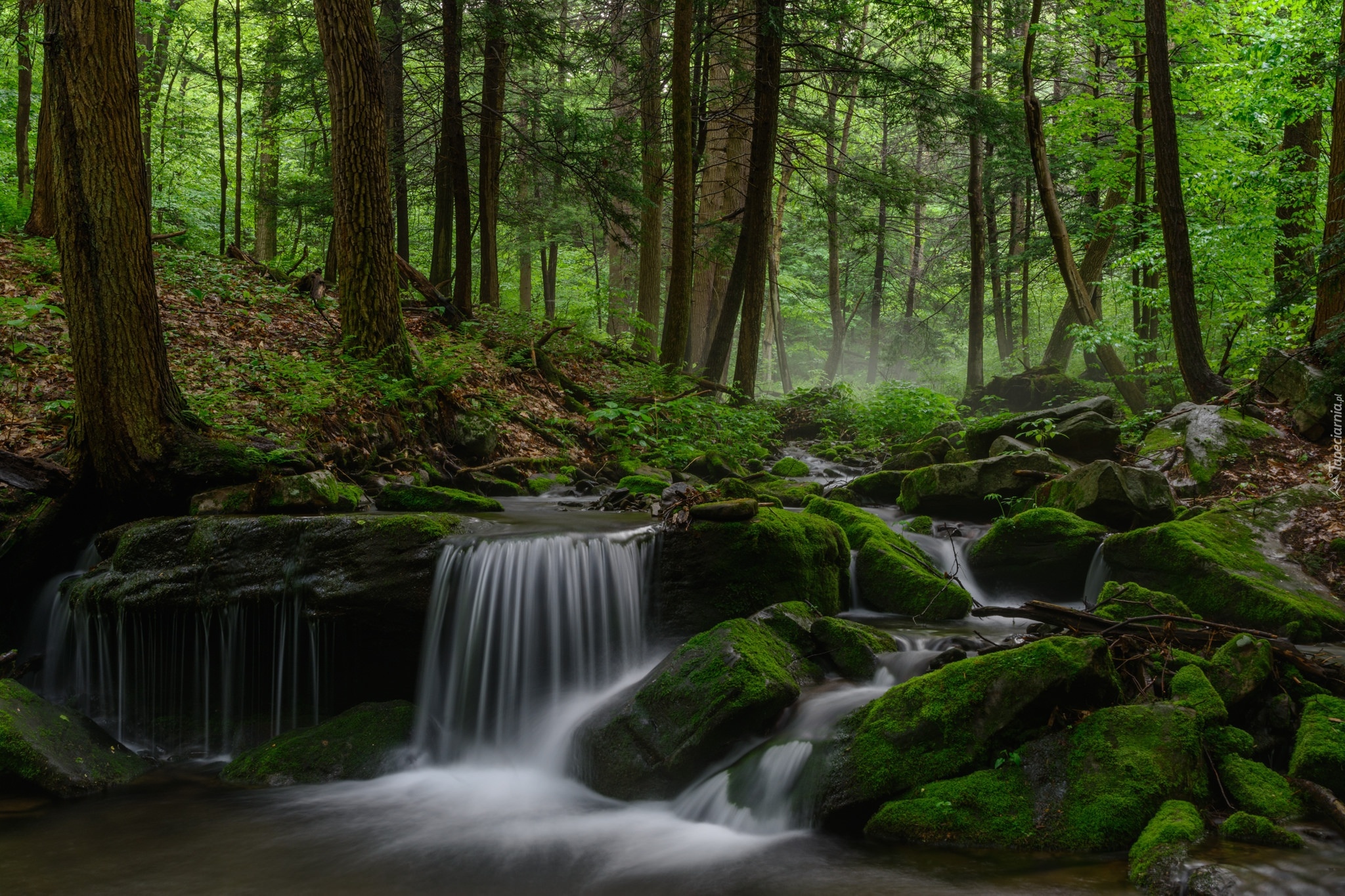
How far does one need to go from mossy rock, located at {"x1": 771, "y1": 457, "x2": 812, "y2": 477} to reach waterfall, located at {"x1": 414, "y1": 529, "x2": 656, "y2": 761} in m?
6.40

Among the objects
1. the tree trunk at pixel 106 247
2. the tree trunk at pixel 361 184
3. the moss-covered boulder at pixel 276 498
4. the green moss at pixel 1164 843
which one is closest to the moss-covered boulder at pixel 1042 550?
the green moss at pixel 1164 843

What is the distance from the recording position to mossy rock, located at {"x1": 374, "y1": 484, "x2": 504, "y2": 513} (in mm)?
7770

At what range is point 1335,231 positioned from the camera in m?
9.27

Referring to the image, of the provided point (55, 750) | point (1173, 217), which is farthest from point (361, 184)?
point (1173, 217)

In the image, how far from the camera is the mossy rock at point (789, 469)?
41.7ft

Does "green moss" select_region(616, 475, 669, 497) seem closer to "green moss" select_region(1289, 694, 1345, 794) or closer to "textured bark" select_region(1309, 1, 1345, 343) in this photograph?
"green moss" select_region(1289, 694, 1345, 794)

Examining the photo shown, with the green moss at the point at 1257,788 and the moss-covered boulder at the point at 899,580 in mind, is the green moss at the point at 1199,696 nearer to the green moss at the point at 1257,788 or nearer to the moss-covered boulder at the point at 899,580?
the green moss at the point at 1257,788

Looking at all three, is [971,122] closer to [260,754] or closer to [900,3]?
[900,3]

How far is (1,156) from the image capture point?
17906 millimetres

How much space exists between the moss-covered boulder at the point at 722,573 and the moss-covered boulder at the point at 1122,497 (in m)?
3.56

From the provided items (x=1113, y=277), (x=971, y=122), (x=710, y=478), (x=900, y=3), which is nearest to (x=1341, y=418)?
(x=710, y=478)

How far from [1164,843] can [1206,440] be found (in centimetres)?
726

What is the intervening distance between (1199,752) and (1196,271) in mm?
12779

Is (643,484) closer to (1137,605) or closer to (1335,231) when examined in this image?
(1137,605)
